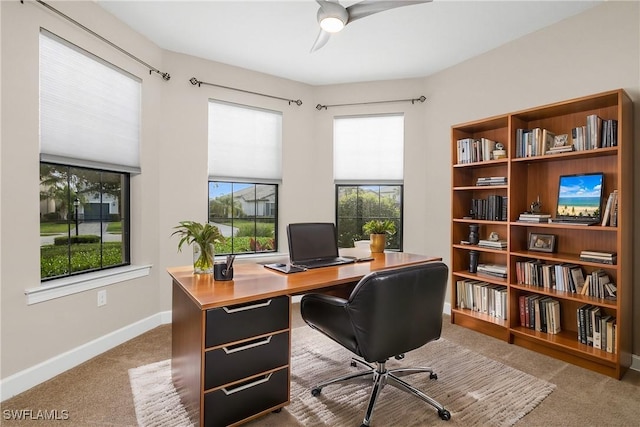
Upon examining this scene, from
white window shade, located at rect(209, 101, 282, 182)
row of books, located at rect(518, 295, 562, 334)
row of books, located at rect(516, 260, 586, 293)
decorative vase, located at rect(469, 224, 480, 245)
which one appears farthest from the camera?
white window shade, located at rect(209, 101, 282, 182)

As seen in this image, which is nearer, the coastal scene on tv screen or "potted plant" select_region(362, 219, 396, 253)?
the coastal scene on tv screen

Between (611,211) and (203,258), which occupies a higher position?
(611,211)

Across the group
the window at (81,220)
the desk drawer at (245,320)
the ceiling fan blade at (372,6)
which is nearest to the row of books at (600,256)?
the ceiling fan blade at (372,6)

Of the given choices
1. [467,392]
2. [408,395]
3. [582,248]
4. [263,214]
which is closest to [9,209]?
[263,214]

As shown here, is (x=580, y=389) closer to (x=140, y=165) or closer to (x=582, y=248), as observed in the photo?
(x=582, y=248)

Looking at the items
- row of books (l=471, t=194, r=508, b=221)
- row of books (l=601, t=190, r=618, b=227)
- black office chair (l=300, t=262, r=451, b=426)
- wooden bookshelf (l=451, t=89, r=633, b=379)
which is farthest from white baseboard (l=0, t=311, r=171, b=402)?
row of books (l=601, t=190, r=618, b=227)

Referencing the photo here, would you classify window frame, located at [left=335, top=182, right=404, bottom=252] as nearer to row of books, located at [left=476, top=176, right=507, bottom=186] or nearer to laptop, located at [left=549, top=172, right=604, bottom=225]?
row of books, located at [left=476, top=176, right=507, bottom=186]

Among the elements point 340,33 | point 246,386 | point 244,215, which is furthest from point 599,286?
point 244,215

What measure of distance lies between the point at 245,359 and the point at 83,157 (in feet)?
6.82

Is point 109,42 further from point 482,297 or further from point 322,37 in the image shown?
point 482,297

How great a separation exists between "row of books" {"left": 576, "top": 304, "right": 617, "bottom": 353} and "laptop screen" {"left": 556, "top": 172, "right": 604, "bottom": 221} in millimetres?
713

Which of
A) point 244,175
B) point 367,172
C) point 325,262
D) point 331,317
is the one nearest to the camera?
point 331,317

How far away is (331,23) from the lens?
231 centimetres

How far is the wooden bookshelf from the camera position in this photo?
7.77 ft
